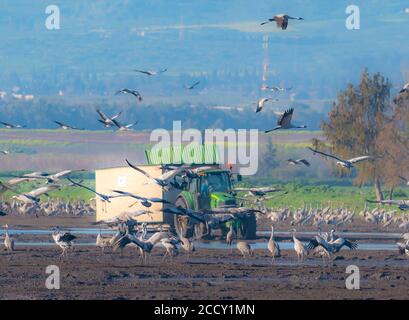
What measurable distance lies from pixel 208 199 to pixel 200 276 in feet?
42.7

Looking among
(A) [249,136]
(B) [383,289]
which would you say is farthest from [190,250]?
(A) [249,136]

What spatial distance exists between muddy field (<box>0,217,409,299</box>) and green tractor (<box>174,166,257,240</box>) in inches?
161

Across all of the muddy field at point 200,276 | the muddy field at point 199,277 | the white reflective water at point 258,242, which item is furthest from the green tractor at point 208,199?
the muddy field at point 199,277

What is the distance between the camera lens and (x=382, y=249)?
44.2 meters

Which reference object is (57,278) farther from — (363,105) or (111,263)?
(363,105)

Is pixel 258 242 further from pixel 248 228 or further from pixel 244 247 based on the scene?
pixel 244 247

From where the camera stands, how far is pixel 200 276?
3416cm

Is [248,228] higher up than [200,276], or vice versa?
[248,228]
